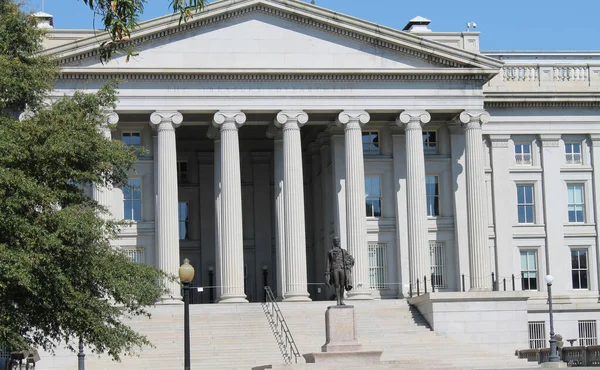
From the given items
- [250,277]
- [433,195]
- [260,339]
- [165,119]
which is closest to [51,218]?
[260,339]

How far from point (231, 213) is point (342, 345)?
17.5 m

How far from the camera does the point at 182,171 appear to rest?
64.1m

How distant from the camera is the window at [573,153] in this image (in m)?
63.4

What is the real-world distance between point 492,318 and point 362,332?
19.7 ft

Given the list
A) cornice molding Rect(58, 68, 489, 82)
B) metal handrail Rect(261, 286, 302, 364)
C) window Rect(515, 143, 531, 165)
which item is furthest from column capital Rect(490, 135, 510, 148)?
metal handrail Rect(261, 286, 302, 364)

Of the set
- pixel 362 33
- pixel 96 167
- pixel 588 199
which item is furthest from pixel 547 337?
pixel 96 167

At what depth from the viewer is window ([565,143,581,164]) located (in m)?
63.4

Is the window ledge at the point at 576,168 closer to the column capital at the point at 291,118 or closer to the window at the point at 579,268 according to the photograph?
the window at the point at 579,268

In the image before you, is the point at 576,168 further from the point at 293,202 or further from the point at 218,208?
the point at 218,208

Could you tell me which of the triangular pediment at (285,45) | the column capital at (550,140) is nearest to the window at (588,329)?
the column capital at (550,140)

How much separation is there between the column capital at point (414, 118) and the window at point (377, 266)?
6.11 metres

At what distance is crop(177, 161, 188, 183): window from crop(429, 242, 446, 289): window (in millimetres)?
13275

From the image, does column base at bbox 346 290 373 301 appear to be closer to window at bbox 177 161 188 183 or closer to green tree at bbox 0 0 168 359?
window at bbox 177 161 188 183

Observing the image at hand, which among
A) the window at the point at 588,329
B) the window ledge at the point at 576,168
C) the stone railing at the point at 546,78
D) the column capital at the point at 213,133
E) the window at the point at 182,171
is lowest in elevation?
the window at the point at 588,329
